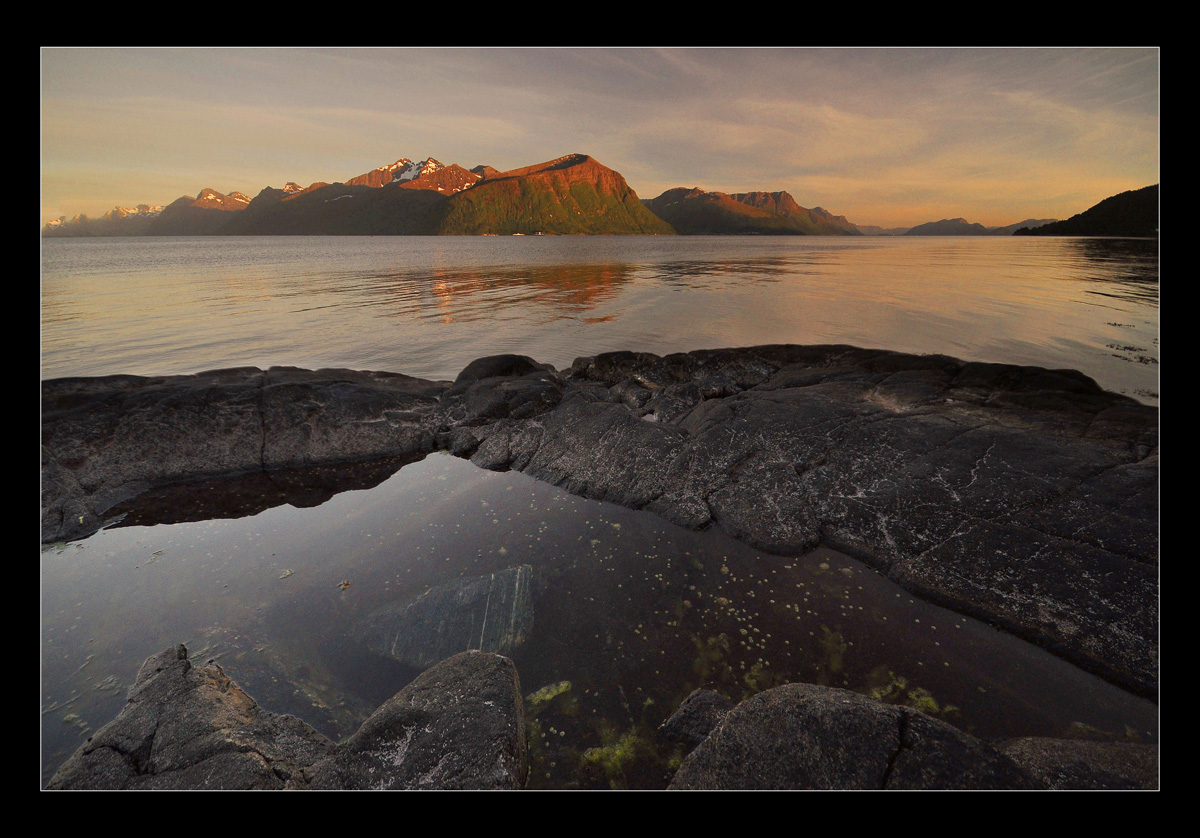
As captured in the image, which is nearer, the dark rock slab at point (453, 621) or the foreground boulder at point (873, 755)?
the foreground boulder at point (873, 755)

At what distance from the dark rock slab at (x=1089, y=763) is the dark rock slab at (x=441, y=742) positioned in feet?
13.3

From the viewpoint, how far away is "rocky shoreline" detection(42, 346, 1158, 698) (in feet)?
19.2

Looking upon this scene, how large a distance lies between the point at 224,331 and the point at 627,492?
29.3m

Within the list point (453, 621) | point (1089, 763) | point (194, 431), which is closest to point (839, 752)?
point (1089, 763)

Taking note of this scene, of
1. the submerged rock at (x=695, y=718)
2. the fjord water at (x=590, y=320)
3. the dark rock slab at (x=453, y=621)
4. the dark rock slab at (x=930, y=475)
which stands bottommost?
the submerged rock at (x=695, y=718)

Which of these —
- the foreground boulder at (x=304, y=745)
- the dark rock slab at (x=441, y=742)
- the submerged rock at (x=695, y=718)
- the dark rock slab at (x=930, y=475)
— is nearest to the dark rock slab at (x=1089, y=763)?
the dark rock slab at (x=930, y=475)

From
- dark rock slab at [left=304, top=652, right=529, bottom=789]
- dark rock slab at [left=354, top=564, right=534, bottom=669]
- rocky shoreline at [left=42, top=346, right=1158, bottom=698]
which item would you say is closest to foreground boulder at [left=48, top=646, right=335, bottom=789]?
dark rock slab at [left=304, top=652, right=529, bottom=789]

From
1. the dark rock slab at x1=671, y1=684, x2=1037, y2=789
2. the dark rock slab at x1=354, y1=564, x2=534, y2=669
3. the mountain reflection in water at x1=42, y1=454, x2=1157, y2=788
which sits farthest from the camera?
the dark rock slab at x1=354, y1=564, x2=534, y2=669

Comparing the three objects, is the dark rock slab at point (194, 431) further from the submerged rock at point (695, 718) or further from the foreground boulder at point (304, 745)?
the submerged rock at point (695, 718)

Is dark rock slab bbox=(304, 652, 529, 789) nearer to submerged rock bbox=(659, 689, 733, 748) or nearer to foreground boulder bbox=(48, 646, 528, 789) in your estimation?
foreground boulder bbox=(48, 646, 528, 789)

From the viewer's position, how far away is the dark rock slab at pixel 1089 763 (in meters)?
3.71

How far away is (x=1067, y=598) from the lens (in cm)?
550

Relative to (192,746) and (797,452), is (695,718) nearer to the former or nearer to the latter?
(192,746)

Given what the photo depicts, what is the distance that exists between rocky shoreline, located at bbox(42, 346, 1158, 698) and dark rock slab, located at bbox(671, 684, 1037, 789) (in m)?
2.77
